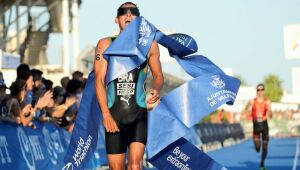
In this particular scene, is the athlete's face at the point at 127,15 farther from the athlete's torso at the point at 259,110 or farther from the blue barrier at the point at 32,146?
the athlete's torso at the point at 259,110

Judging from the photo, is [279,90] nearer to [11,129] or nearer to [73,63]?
[73,63]

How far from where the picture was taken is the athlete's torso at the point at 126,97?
27.6 feet

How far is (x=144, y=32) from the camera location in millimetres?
8594

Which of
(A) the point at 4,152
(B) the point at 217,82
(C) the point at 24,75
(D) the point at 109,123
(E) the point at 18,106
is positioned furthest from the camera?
(C) the point at 24,75

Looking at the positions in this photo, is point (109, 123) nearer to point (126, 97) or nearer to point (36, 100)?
point (126, 97)

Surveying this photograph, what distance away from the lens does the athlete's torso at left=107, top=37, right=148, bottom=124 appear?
841cm

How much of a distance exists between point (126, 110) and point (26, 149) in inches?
187

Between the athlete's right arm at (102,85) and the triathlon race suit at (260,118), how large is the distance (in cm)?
1190

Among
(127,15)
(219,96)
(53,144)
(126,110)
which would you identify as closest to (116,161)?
(126,110)

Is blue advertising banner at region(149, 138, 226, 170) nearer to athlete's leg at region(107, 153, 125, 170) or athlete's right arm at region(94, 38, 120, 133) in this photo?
athlete's leg at region(107, 153, 125, 170)

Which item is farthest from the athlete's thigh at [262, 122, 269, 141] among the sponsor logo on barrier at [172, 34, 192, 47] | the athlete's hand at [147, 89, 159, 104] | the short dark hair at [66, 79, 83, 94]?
the athlete's hand at [147, 89, 159, 104]

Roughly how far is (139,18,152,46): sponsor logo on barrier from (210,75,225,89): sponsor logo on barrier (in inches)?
46.6

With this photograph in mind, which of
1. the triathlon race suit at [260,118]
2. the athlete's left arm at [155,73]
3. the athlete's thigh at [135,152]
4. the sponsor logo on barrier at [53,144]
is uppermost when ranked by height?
the athlete's left arm at [155,73]

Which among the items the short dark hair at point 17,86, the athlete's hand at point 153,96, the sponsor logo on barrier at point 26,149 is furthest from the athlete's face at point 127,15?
the short dark hair at point 17,86
